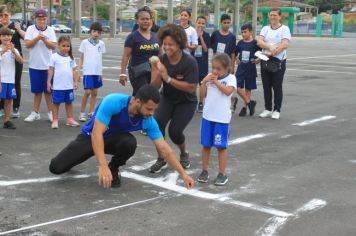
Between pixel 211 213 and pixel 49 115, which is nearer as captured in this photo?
pixel 211 213

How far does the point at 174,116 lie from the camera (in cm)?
613

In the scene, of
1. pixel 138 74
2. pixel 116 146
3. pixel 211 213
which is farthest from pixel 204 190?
pixel 138 74

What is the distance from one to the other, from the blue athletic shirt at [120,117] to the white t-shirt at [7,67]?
Answer: 3532 millimetres

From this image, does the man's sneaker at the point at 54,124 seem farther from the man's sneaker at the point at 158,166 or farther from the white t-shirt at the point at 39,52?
the man's sneaker at the point at 158,166

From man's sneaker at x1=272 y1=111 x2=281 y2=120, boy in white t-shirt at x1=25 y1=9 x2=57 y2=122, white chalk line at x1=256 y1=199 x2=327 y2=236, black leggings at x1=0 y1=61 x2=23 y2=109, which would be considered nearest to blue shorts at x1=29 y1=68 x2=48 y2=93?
boy in white t-shirt at x1=25 y1=9 x2=57 y2=122

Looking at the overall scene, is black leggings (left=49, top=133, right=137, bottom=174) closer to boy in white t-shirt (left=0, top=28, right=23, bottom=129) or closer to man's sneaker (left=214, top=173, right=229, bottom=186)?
man's sneaker (left=214, top=173, right=229, bottom=186)

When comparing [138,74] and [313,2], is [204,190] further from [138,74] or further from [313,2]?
[313,2]

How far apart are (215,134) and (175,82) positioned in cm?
72

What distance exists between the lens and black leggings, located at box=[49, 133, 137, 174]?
17.8ft

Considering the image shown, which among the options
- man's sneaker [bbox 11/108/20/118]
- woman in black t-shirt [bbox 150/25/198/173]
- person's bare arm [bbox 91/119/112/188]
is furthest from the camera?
man's sneaker [bbox 11/108/20/118]

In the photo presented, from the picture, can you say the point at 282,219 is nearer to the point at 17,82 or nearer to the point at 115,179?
the point at 115,179

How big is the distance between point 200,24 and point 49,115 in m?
3.33

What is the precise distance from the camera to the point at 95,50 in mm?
8977

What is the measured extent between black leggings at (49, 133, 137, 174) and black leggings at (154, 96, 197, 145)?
0.63 meters
